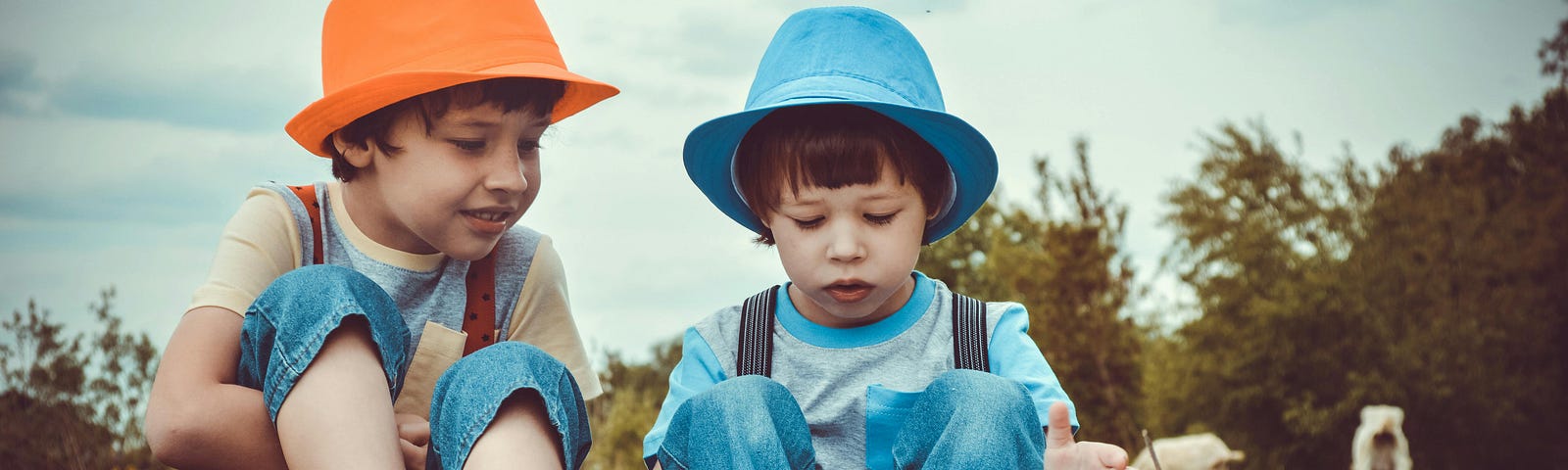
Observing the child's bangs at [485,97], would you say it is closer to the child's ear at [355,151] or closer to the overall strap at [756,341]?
the child's ear at [355,151]

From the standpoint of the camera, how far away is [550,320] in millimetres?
2914

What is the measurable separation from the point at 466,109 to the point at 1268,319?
51.6 feet

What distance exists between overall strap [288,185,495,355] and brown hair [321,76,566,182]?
0.16 m

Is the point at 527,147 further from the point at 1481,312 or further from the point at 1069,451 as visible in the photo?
the point at 1481,312

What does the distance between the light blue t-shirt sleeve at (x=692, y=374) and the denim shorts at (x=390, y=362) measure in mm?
286

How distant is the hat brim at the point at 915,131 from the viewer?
2.40 metres

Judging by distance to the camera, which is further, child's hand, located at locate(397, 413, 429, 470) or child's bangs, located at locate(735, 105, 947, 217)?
child's bangs, located at locate(735, 105, 947, 217)

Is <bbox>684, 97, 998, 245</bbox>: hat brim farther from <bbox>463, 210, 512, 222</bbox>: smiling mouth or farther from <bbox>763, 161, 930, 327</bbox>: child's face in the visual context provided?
<bbox>463, 210, 512, 222</bbox>: smiling mouth

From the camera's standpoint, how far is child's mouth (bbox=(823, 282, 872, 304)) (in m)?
2.39

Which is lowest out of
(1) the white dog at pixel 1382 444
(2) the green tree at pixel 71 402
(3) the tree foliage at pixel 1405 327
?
(2) the green tree at pixel 71 402

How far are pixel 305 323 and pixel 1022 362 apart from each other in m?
1.38

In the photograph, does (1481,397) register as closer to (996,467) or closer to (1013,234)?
(1013,234)

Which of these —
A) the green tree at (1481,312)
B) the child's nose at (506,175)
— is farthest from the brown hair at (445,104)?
the green tree at (1481,312)

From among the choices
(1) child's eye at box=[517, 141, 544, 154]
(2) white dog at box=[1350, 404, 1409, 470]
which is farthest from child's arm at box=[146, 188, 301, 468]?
(2) white dog at box=[1350, 404, 1409, 470]
